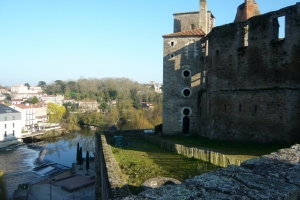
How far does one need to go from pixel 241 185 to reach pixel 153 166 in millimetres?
8922

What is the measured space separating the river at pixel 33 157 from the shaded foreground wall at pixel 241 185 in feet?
93.6

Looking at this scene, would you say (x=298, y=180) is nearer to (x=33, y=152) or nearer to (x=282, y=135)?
(x=282, y=135)

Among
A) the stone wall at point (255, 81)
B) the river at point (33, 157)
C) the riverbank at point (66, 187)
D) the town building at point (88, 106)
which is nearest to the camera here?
the stone wall at point (255, 81)

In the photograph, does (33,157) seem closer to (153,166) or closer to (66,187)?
(66,187)

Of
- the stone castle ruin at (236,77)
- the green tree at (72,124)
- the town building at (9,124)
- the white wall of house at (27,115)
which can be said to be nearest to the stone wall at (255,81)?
the stone castle ruin at (236,77)

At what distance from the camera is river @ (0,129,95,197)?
105ft

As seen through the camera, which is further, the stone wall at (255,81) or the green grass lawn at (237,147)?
the stone wall at (255,81)

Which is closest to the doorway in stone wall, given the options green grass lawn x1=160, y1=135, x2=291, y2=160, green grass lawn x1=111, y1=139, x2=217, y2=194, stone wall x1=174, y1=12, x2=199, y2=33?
green grass lawn x1=160, y1=135, x2=291, y2=160

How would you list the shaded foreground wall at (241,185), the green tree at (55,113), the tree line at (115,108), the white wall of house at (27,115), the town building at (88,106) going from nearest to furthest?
the shaded foreground wall at (241,185), the tree line at (115,108), the white wall of house at (27,115), the green tree at (55,113), the town building at (88,106)

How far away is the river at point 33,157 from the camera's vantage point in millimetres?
31909

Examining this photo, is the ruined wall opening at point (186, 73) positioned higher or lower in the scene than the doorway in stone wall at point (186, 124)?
higher

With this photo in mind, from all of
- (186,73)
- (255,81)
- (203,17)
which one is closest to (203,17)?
(203,17)

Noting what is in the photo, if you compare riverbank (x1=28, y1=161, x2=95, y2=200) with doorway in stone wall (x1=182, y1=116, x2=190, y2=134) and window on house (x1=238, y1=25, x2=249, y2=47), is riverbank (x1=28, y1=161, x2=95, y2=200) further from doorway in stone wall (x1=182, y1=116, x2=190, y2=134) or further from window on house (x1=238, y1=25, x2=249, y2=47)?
window on house (x1=238, y1=25, x2=249, y2=47)

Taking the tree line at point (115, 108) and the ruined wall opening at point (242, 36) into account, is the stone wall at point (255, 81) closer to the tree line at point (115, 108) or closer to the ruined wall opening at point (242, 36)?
A: the ruined wall opening at point (242, 36)
